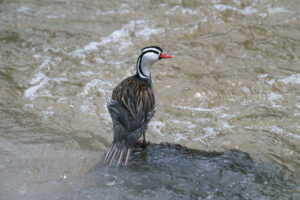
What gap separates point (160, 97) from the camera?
27.8ft

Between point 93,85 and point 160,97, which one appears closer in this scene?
point 160,97

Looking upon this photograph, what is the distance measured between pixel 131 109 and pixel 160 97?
316 cm

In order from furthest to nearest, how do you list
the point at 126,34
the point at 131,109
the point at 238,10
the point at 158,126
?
the point at 238,10
the point at 126,34
the point at 158,126
the point at 131,109

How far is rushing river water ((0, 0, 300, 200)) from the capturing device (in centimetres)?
490

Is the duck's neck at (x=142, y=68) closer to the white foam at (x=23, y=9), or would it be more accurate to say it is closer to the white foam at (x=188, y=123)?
the white foam at (x=188, y=123)

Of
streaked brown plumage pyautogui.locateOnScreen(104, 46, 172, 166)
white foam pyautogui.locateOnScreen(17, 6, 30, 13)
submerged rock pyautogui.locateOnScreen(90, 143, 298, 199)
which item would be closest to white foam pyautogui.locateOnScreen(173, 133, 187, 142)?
streaked brown plumage pyautogui.locateOnScreen(104, 46, 172, 166)

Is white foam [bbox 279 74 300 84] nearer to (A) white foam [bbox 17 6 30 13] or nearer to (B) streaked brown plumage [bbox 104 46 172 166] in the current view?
(B) streaked brown plumage [bbox 104 46 172 166]

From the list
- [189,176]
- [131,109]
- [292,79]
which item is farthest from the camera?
[292,79]

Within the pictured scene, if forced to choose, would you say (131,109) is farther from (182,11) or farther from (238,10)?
(238,10)

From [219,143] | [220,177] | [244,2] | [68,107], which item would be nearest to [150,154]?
[220,177]

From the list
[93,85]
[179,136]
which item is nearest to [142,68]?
[179,136]

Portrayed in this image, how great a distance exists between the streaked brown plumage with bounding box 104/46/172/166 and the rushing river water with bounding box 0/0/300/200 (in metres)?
0.28

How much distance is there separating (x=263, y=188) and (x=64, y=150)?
9.72ft

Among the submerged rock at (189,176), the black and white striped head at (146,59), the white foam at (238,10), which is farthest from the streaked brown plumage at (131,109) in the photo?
the white foam at (238,10)
